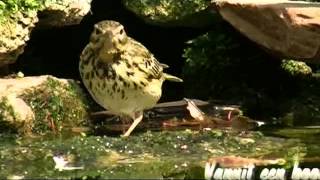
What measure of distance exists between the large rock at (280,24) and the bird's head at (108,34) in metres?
1.44

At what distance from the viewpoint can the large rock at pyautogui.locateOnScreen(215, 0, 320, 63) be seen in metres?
6.01

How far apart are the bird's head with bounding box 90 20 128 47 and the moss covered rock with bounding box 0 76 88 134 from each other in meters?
0.85

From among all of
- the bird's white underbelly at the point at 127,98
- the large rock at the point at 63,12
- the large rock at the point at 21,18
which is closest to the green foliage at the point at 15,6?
the large rock at the point at 21,18

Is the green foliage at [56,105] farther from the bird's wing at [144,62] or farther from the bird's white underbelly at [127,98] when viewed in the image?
the bird's wing at [144,62]

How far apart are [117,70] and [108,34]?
0.89 ft

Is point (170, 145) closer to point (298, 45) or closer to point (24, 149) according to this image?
point (24, 149)

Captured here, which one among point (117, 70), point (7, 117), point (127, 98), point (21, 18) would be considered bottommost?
point (7, 117)

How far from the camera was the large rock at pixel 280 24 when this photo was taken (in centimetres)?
601

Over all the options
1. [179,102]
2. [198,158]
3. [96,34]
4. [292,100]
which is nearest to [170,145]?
[198,158]

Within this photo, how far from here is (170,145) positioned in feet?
15.9

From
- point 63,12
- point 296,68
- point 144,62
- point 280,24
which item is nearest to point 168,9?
point 63,12

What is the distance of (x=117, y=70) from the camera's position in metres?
5.09

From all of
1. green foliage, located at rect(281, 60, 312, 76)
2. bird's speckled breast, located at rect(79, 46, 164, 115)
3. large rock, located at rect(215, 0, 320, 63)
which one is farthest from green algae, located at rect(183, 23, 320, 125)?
bird's speckled breast, located at rect(79, 46, 164, 115)

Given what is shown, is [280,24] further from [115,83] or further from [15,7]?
[15,7]
